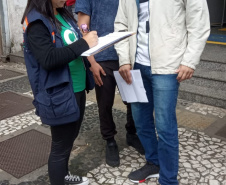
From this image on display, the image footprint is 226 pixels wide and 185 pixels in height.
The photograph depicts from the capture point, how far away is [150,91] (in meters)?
2.43

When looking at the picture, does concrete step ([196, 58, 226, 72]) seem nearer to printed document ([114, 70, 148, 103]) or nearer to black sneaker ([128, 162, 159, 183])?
black sneaker ([128, 162, 159, 183])

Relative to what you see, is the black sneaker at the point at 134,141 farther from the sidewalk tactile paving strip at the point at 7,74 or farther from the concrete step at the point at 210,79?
the sidewalk tactile paving strip at the point at 7,74

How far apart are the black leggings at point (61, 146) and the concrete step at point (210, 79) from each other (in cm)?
280

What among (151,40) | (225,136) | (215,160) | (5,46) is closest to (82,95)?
(151,40)

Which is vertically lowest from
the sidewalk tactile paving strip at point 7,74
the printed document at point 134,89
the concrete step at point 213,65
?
the sidewalk tactile paving strip at point 7,74

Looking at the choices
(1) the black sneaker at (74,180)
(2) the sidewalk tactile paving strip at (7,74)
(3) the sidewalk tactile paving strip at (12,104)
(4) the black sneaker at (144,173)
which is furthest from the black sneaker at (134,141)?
(2) the sidewalk tactile paving strip at (7,74)

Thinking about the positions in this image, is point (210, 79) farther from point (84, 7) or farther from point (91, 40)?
point (91, 40)

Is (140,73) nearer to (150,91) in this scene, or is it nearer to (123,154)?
(150,91)

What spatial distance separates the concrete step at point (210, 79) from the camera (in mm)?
4420

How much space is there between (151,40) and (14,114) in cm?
269

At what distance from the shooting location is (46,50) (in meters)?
1.79

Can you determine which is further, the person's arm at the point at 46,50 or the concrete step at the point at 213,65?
the concrete step at the point at 213,65

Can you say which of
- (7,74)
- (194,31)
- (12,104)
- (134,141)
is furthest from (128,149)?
(7,74)

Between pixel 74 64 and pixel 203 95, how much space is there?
278 cm
